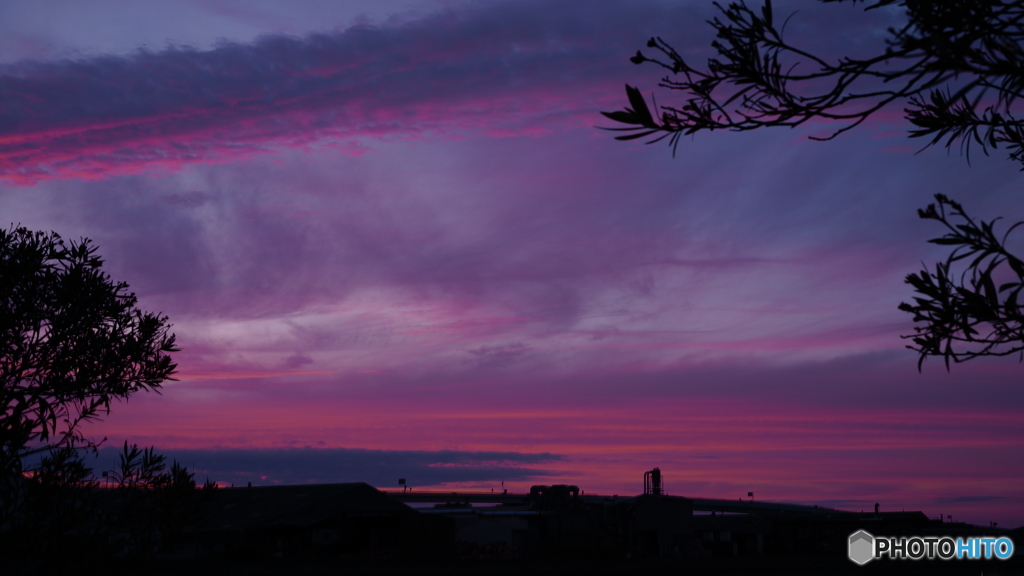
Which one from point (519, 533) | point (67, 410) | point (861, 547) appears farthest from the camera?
point (519, 533)

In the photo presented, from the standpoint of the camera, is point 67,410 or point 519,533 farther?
point 519,533

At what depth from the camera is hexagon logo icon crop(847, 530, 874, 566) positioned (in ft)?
212

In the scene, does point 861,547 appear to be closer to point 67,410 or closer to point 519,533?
point 519,533

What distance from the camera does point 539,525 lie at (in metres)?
71.2

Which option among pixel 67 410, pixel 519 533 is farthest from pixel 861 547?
pixel 67 410

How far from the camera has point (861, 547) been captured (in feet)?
224

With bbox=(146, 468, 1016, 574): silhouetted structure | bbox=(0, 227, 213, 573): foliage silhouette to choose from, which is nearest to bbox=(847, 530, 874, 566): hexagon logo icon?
bbox=(146, 468, 1016, 574): silhouetted structure

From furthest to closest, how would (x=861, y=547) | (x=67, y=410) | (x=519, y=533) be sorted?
1. (x=519, y=533)
2. (x=861, y=547)
3. (x=67, y=410)

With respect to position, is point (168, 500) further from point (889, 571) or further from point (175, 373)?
point (889, 571)

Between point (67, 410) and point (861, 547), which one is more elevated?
point (67, 410)

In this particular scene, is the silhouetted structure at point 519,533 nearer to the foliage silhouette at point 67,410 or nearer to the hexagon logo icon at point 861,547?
the hexagon logo icon at point 861,547

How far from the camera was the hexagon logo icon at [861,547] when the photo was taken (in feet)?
212

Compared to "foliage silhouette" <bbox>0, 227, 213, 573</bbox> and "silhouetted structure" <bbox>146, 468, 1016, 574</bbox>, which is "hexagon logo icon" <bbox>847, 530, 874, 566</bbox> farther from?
"foliage silhouette" <bbox>0, 227, 213, 573</bbox>

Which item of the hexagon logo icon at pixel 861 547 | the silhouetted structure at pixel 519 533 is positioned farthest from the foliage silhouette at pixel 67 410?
the hexagon logo icon at pixel 861 547
